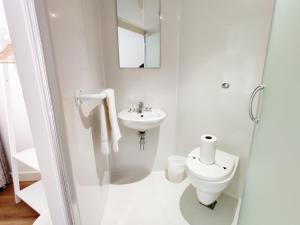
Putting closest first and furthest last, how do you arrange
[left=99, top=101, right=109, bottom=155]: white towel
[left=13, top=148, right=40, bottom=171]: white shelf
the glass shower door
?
the glass shower door → [left=99, top=101, right=109, bottom=155]: white towel → [left=13, top=148, right=40, bottom=171]: white shelf

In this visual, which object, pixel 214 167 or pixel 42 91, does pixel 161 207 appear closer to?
pixel 214 167

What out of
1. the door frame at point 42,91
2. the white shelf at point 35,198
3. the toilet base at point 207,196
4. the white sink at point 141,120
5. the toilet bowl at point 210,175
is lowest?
the white shelf at point 35,198

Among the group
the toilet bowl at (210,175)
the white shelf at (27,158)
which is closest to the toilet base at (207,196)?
the toilet bowl at (210,175)

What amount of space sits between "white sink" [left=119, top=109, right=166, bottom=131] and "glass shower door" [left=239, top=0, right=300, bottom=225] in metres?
0.88

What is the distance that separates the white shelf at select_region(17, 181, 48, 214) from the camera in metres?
1.50

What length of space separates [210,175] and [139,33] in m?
1.49

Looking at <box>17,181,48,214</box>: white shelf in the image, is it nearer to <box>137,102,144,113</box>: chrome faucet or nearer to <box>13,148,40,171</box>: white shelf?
<box>13,148,40,171</box>: white shelf

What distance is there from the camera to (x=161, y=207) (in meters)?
1.65

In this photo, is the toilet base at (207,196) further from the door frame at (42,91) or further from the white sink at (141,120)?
the door frame at (42,91)

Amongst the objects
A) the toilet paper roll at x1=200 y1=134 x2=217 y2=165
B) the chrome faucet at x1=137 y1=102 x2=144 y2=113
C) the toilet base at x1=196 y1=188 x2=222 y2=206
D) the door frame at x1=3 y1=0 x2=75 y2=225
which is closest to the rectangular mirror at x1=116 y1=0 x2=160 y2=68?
the chrome faucet at x1=137 y1=102 x2=144 y2=113

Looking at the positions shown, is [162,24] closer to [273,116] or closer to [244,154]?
[273,116]

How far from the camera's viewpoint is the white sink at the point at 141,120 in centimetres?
159

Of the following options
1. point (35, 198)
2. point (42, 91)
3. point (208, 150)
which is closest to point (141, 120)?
point (208, 150)

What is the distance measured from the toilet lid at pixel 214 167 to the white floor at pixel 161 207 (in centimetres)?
46
